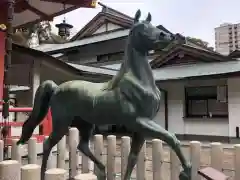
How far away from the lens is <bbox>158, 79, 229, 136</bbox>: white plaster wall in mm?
9984

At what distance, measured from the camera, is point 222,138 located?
31.8 feet

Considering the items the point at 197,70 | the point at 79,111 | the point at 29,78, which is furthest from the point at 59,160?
the point at 197,70

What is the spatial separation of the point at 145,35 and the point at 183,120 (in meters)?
9.00

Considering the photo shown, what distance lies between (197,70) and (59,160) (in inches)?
296

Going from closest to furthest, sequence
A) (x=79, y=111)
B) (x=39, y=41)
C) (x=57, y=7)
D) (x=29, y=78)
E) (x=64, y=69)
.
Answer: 1. (x=79, y=111)
2. (x=57, y=7)
3. (x=29, y=78)
4. (x=64, y=69)
5. (x=39, y=41)

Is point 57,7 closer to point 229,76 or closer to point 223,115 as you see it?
point 229,76

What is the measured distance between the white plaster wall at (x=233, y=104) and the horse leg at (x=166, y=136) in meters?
8.09

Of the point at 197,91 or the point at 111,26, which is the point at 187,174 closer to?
the point at 197,91

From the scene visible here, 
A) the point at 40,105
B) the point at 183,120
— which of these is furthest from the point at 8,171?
the point at 183,120

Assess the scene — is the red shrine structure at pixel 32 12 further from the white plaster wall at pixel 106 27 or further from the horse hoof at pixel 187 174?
the white plaster wall at pixel 106 27

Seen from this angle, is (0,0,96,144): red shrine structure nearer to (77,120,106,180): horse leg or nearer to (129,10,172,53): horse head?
(77,120,106,180): horse leg

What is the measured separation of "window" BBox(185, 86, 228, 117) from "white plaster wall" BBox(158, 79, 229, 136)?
0.24 m

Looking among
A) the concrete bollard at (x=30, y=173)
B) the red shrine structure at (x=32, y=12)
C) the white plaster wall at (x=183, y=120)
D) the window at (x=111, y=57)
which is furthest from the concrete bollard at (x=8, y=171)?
the window at (x=111, y=57)

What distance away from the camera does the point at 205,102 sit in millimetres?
10688
